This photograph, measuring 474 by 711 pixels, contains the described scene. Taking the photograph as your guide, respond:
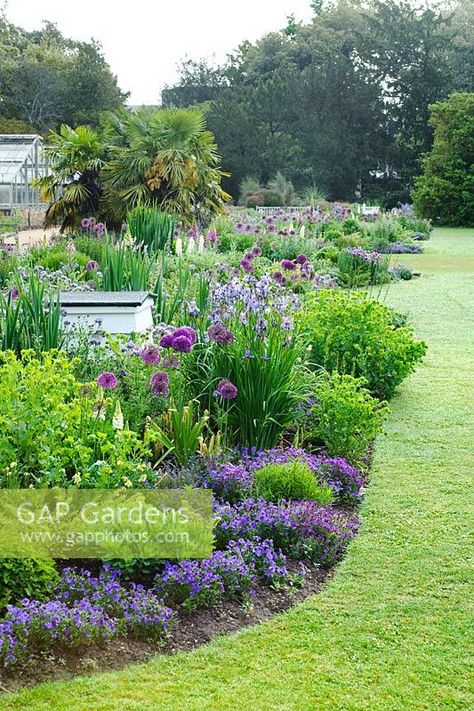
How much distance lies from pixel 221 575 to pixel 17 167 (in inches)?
933

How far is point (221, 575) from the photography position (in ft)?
10.4

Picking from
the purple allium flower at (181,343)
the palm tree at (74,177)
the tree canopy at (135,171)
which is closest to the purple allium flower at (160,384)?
the purple allium flower at (181,343)

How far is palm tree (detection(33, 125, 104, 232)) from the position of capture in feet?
49.7

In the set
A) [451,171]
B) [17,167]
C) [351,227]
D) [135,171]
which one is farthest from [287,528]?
[451,171]

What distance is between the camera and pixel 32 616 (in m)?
2.74

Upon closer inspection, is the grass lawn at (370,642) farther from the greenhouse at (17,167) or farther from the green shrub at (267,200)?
the green shrub at (267,200)

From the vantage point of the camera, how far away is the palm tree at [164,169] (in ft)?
46.7

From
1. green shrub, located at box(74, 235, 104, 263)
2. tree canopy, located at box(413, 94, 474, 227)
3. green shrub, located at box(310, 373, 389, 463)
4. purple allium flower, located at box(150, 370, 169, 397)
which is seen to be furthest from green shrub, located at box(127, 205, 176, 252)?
tree canopy, located at box(413, 94, 474, 227)

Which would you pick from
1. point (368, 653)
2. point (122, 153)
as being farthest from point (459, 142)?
point (368, 653)

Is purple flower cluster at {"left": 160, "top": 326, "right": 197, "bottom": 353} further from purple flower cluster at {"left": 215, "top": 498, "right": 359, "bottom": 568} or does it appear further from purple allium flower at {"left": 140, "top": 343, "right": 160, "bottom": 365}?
purple flower cluster at {"left": 215, "top": 498, "right": 359, "bottom": 568}

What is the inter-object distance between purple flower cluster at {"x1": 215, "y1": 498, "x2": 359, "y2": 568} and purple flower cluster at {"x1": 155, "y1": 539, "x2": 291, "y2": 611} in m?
0.09

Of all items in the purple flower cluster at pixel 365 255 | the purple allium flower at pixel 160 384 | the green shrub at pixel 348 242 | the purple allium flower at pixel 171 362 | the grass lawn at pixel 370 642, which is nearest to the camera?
the grass lawn at pixel 370 642

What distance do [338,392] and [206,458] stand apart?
93 cm

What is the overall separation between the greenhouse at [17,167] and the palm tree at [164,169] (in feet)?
35.0
